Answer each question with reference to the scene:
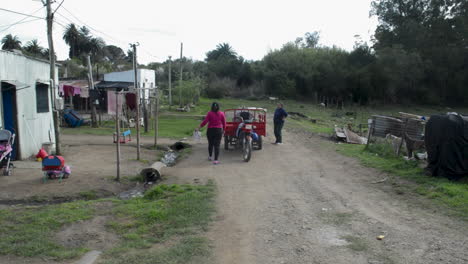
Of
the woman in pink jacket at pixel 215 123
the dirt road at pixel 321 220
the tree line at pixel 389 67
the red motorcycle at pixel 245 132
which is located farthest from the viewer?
the tree line at pixel 389 67

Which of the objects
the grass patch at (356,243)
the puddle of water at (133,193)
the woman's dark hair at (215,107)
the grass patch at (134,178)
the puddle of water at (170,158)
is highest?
the woman's dark hair at (215,107)

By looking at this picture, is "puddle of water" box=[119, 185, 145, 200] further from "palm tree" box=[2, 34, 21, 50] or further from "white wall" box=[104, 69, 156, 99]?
"palm tree" box=[2, 34, 21, 50]

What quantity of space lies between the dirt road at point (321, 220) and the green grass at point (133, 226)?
35 cm

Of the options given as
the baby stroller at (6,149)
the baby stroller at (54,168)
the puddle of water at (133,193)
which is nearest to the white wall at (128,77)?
the baby stroller at (6,149)

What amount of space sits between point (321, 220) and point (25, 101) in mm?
9879

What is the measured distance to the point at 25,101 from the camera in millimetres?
11867

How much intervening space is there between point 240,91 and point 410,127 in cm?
4547

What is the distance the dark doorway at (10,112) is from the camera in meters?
11.0

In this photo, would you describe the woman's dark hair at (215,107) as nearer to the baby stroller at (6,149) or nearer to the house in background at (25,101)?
the baby stroller at (6,149)

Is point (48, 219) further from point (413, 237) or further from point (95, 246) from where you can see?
point (413, 237)

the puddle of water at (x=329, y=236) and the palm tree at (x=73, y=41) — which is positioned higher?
the palm tree at (x=73, y=41)

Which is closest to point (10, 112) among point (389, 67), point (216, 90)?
point (216, 90)

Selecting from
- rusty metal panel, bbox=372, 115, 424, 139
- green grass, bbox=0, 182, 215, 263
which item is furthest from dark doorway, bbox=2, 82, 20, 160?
rusty metal panel, bbox=372, 115, 424, 139

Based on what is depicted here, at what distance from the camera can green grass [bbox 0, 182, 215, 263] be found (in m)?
4.73
